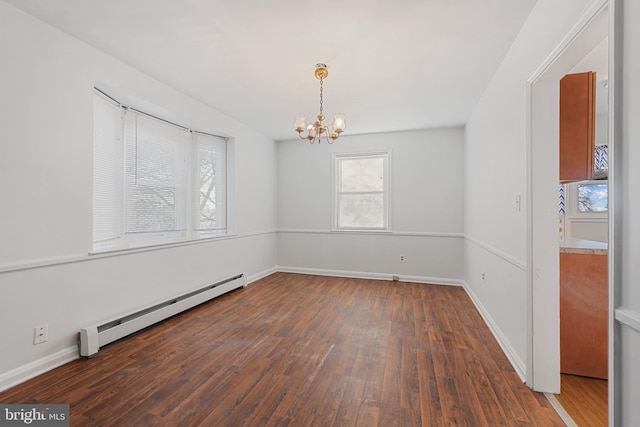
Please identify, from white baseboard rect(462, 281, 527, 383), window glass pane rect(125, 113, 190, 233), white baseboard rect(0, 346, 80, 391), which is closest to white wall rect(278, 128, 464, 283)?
white baseboard rect(462, 281, 527, 383)

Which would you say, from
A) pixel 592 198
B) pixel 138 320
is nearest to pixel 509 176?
pixel 138 320

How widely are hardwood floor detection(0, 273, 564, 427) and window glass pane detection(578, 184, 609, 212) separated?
3218 millimetres

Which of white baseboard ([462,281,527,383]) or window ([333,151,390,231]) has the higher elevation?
window ([333,151,390,231])

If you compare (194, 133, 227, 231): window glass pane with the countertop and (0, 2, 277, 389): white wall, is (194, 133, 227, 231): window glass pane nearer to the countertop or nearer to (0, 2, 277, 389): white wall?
(0, 2, 277, 389): white wall

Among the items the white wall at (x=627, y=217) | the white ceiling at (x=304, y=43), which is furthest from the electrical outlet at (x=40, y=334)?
the white wall at (x=627, y=217)

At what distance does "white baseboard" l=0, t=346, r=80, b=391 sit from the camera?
1.88m

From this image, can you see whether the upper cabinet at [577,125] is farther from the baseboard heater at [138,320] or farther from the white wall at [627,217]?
the baseboard heater at [138,320]

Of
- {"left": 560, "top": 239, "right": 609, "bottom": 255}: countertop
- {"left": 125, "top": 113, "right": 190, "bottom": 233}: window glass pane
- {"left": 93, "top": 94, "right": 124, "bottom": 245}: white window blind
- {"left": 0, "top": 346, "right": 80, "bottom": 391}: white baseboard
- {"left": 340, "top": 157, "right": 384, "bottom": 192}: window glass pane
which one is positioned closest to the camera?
{"left": 0, "top": 346, "right": 80, "bottom": 391}: white baseboard

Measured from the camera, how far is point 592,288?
2.02 m

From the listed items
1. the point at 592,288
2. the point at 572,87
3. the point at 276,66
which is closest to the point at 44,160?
the point at 276,66

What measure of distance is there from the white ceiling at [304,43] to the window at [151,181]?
59 centimetres

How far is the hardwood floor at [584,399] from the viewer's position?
1.64 metres

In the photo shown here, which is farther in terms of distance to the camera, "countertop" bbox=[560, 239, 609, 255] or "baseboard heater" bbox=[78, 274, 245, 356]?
"baseboard heater" bbox=[78, 274, 245, 356]

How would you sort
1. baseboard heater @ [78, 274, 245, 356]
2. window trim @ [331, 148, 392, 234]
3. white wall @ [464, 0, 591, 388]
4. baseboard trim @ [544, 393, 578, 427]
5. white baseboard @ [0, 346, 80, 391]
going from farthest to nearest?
window trim @ [331, 148, 392, 234]
baseboard heater @ [78, 274, 245, 356]
white baseboard @ [0, 346, 80, 391]
white wall @ [464, 0, 591, 388]
baseboard trim @ [544, 393, 578, 427]
